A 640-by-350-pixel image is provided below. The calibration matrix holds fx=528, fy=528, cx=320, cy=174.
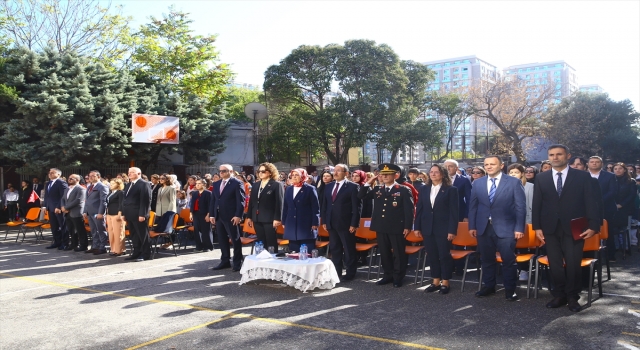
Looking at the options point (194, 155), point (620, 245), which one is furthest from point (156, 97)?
point (620, 245)

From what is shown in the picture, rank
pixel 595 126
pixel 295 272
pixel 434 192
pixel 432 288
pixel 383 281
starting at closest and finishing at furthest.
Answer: pixel 295 272 → pixel 432 288 → pixel 434 192 → pixel 383 281 → pixel 595 126

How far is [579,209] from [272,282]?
4429 millimetres

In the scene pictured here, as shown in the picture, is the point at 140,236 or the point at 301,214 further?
the point at 140,236

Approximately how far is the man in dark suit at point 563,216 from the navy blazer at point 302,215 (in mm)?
3457

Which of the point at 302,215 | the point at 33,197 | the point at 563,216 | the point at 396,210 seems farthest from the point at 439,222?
the point at 33,197

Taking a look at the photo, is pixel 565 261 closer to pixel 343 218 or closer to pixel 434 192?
pixel 434 192

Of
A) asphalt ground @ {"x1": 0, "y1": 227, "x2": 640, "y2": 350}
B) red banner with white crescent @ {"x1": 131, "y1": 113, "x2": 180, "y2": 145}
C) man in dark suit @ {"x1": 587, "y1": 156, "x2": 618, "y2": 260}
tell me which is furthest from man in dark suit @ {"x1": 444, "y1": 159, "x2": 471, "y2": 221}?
red banner with white crescent @ {"x1": 131, "y1": 113, "x2": 180, "y2": 145}

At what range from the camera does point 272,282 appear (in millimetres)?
8141

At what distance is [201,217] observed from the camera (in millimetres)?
12211

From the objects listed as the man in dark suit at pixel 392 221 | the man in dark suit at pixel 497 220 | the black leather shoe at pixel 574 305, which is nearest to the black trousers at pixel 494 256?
the man in dark suit at pixel 497 220

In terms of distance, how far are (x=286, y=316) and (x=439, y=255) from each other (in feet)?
8.30

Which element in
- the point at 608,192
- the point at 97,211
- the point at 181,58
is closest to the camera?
the point at 608,192

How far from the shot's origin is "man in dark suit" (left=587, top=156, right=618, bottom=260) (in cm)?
912

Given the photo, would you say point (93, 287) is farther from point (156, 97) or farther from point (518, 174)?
point (156, 97)
